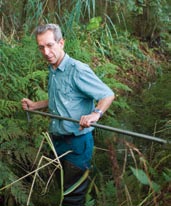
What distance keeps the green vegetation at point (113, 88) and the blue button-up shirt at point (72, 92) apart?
0.34 metres

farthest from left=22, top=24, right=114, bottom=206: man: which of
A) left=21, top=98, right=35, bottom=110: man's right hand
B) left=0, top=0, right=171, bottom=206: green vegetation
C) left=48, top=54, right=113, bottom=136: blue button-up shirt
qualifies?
left=21, top=98, right=35, bottom=110: man's right hand

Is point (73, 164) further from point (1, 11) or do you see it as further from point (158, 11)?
point (158, 11)

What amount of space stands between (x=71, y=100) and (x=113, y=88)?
268 cm

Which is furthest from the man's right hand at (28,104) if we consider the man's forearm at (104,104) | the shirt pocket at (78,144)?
the man's forearm at (104,104)

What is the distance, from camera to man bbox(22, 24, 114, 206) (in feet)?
8.94

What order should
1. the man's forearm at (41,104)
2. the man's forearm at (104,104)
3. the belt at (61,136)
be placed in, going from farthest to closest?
the man's forearm at (41,104) < the belt at (61,136) < the man's forearm at (104,104)

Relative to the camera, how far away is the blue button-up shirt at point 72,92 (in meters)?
2.73

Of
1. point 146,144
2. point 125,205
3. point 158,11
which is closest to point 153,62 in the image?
point 158,11

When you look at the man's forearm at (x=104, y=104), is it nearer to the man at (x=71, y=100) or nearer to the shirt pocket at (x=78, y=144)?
the man at (x=71, y=100)

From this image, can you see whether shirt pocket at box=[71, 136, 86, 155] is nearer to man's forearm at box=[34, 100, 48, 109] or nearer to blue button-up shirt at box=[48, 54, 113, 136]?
blue button-up shirt at box=[48, 54, 113, 136]

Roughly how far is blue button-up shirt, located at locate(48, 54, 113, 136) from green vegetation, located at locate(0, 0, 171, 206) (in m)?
0.34

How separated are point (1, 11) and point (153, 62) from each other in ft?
9.72

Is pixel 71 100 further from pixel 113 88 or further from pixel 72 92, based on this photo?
pixel 113 88

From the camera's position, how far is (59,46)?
9.15 ft
